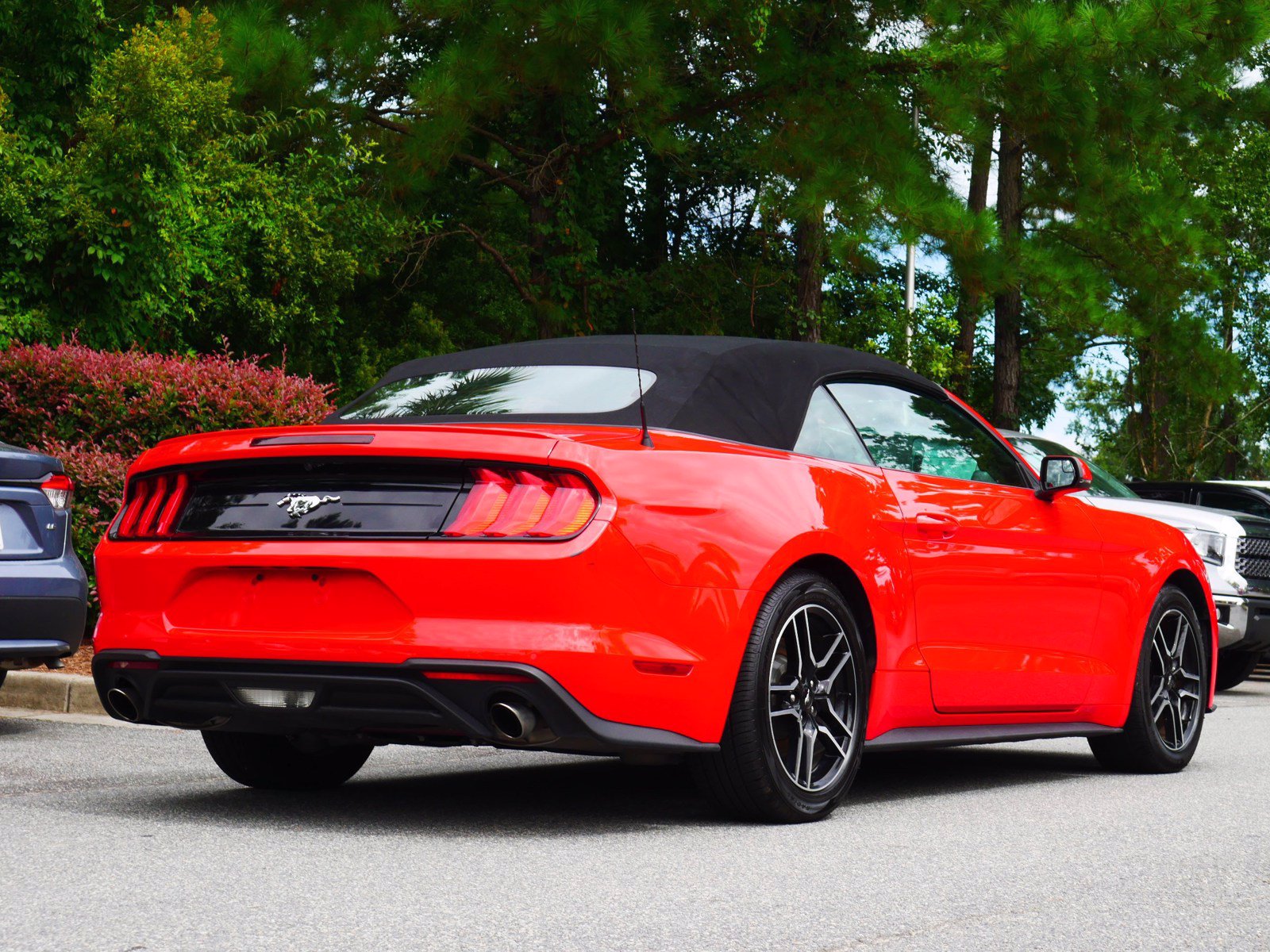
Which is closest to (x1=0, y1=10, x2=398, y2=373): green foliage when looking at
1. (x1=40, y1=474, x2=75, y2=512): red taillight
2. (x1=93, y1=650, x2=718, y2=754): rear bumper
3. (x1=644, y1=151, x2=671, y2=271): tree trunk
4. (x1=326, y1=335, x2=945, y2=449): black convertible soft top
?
(x1=40, y1=474, x2=75, y2=512): red taillight

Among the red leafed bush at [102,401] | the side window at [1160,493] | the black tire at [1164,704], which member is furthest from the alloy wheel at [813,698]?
the side window at [1160,493]

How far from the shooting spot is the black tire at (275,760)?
6.02 m

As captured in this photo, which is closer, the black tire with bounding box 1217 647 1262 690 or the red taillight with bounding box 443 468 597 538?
the red taillight with bounding box 443 468 597 538

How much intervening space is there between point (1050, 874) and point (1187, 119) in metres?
20.9

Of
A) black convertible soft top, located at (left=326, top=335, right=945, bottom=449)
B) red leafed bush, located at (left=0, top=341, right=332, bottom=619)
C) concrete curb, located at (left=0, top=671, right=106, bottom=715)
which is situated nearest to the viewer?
black convertible soft top, located at (left=326, top=335, right=945, bottom=449)

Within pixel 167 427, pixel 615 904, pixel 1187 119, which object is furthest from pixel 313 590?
pixel 1187 119

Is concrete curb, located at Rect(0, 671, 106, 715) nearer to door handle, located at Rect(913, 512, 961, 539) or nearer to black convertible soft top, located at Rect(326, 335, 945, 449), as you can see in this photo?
black convertible soft top, located at Rect(326, 335, 945, 449)

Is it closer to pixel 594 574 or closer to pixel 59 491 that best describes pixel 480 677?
pixel 594 574

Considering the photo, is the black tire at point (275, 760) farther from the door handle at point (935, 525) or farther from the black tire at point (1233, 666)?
the black tire at point (1233, 666)

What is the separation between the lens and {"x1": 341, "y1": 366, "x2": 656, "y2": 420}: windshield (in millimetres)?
5641

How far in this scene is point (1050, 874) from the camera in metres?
4.73

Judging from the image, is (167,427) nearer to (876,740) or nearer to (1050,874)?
(876,740)

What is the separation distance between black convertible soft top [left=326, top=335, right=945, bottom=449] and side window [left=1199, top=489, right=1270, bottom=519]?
1040 cm

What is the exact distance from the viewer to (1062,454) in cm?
1346
